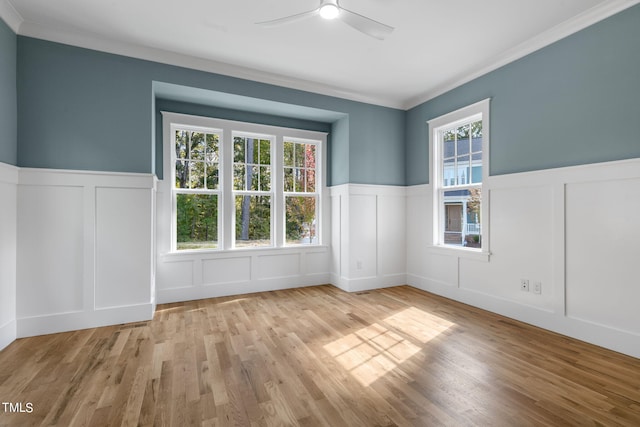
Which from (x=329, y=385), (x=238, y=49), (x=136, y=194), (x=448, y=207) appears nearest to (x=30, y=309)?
(x=136, y=194)

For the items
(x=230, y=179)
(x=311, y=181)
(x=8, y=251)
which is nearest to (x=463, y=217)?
(x=311, y=181)

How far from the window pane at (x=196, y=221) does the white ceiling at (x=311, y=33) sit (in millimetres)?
1734

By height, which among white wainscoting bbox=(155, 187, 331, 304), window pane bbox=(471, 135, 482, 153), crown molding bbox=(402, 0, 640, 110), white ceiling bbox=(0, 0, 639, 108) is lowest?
white wainscoting bbox=(155, 187, 331, 304)

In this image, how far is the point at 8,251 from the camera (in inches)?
106

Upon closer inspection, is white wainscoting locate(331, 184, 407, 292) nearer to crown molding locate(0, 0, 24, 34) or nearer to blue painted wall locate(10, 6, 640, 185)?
blue painted wall locate(10, 6, 640, 185)

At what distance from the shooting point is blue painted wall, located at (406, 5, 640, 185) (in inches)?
98.6

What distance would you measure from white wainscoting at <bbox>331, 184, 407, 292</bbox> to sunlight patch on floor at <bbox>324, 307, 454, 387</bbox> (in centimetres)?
121

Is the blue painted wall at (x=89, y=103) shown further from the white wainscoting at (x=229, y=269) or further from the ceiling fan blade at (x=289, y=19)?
the ceiling fan blade at (x=289, y=19)

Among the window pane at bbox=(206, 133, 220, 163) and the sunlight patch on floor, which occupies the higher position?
the window pane at bbox=(206, 133, 220, 163)

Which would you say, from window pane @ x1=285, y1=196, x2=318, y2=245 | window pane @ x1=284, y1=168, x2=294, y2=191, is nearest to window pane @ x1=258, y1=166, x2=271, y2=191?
window pane @ x1=284, y1=168, x2=294, y2=191

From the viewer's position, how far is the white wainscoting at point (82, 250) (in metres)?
2.86

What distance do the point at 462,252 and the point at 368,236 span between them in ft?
4.43

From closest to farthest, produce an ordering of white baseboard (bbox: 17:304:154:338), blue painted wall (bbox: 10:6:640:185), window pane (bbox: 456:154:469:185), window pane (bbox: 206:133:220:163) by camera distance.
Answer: blue painted wall (bbox: 10:6:640:185) < white baseboard (bbox: 17:304:154:338) < window pane (bbox: 456:154:469:185) < window pane (bbox: 206:133:220:163)

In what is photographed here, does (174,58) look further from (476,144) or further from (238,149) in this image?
(476,144)
